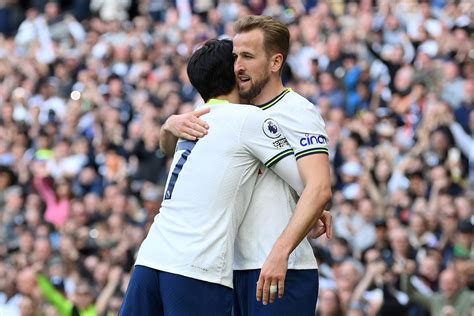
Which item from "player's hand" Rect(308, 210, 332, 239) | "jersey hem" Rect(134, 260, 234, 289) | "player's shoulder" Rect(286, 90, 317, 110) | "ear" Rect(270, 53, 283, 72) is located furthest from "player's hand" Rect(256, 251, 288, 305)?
"ear" Rect(270, 53, 283, 72)

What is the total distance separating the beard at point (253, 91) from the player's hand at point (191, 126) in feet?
0.66

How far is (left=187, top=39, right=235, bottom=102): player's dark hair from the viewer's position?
18.2 feet

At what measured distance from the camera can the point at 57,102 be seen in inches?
698

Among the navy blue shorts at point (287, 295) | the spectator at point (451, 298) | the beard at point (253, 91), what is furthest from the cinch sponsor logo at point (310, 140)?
the spectator at point (451, 298)

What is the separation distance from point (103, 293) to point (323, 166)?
6691 mm

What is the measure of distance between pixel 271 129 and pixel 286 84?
9645 mm

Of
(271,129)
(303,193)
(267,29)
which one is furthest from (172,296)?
(267,29)

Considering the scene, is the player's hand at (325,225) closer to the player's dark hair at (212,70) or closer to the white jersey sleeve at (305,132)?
the white jersey sleeve at (305,132)

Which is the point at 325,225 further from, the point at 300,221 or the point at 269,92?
the point at 269,92

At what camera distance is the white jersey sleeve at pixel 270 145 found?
5.40 meters

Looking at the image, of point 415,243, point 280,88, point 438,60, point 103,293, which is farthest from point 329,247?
point 280,88

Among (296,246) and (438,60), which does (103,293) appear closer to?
(438,60)

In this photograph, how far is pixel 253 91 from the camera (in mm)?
5652

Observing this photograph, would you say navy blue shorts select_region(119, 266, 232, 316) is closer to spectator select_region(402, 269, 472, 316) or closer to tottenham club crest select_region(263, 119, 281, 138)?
tottenham club crest select_region(263, 119, 281, 138)
